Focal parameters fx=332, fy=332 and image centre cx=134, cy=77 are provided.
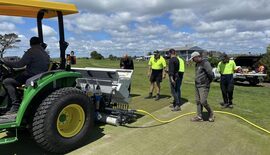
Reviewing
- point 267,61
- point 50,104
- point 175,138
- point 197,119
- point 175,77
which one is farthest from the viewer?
point 267,61

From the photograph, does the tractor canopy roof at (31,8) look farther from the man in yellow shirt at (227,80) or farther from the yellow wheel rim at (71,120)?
the man in yellow shirt at (227,80)

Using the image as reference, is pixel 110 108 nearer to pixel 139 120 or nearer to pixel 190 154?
pixel 139 120

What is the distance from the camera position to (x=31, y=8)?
5.83 m

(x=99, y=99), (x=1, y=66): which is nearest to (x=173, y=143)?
(x=99, y=99)

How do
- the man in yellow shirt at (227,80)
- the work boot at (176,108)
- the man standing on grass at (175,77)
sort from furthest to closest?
1. the man in yellow shirt at (227,80)
2. the man standing on grass at (175,77)
3. the work boot at (176,108)

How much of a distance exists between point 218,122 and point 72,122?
3676 millimetres

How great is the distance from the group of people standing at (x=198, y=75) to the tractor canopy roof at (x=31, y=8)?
3.45 meters

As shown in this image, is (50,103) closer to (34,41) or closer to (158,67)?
(34,41)

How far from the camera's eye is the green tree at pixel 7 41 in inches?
242

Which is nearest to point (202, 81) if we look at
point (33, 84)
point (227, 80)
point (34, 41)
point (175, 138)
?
point (175, 138)

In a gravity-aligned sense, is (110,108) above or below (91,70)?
below

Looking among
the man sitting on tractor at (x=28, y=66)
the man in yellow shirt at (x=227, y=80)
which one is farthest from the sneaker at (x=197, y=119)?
the man sitting on tractor at (x=28, y=66)

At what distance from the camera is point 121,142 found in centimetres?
630

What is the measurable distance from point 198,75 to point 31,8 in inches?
164
